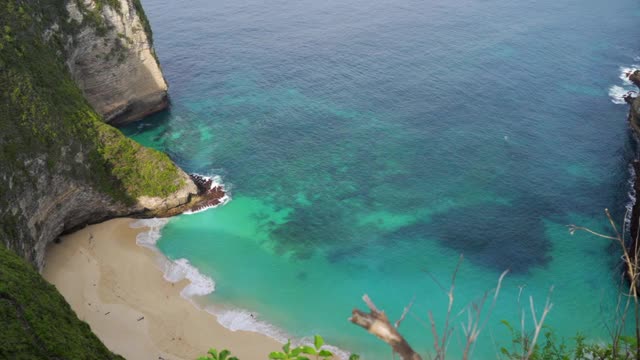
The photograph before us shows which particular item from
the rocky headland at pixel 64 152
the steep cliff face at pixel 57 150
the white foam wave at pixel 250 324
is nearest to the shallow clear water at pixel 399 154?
the white foam wave at pixel 250 324

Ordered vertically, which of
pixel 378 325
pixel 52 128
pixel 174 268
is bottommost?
pixel 174 268

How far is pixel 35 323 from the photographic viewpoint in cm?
2352

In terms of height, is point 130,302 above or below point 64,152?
below

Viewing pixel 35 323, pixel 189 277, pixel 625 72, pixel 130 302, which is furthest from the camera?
pixel 625 72

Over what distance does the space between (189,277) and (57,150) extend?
13.4 metres

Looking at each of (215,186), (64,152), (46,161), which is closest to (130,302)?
(46,161)

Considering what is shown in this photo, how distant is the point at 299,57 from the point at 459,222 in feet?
129

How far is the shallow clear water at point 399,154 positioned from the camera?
40.1 meters

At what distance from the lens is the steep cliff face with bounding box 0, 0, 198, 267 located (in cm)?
3609

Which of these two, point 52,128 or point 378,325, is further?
point 52,128

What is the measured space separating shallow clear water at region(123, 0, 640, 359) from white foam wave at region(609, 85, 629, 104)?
1.08 meters

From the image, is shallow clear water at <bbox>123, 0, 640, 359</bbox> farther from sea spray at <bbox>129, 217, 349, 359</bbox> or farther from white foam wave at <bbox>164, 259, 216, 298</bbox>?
white foam wave at <bbox>164, 259, 216, 298</bbox>

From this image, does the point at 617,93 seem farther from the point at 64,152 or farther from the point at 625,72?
the point at 64,152

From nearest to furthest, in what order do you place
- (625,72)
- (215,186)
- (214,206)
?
(214,206)
(215,186)
(625,72)
